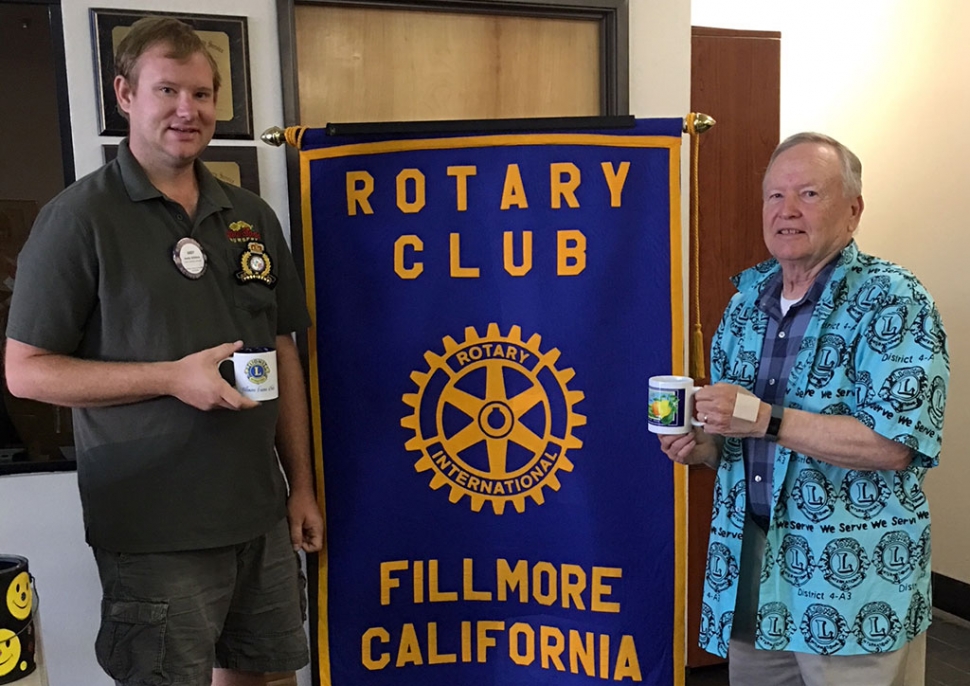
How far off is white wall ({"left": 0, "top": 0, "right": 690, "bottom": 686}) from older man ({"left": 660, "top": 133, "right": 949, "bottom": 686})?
1.36m

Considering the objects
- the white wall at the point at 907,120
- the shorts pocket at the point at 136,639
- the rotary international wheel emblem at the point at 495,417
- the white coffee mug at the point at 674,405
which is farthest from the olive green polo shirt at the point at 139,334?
the white wall at the point at 907,120

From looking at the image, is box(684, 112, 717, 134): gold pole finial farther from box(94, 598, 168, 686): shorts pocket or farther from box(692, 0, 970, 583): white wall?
box(692, 0, 970, 583): white wall

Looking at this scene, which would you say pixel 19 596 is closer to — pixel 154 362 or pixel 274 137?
pixel 154 362

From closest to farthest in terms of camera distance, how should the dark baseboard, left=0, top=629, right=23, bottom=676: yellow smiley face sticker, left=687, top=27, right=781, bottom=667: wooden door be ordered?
1. left=0, top=629, right=23, bottom=676: yellow smiley face sticker
2. left=687, top=27, right=781, bottom=667: wooden door
3. the dark baseboard

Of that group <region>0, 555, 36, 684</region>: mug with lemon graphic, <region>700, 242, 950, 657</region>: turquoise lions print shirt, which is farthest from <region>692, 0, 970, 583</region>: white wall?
<region>0, 555, 36, 684</region>: mug with lemon graphic

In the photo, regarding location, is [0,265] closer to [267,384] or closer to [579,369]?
[267,384]

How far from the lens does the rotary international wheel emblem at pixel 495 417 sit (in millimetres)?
1876

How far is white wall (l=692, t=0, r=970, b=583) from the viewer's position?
10.3ft

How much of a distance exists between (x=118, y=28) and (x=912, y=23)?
2956mm

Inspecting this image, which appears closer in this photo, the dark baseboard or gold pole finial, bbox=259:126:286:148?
gold pole finial, bbox=259:126:286:148

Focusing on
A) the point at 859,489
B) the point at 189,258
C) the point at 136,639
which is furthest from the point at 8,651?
the point at 859,489

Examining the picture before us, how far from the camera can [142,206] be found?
60.9 inches

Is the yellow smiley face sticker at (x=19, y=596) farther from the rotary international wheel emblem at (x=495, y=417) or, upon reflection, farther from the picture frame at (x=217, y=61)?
the picture frame at (x=217, y=61)

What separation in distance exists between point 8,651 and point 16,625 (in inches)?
1.5
